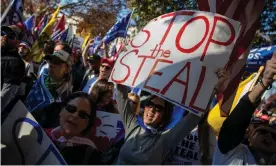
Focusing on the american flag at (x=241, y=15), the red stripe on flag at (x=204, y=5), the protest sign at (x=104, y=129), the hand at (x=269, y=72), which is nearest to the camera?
the hand at (x=269, y=72)

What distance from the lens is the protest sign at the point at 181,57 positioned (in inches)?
97.7

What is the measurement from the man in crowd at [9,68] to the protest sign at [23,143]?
0.27 ft

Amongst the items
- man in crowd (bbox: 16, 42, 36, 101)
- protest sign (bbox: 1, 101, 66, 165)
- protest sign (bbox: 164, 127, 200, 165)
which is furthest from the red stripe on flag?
protest sign (bbox: 1, 101, 66, 165)

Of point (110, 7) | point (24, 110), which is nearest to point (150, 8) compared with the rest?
point (24, 110)

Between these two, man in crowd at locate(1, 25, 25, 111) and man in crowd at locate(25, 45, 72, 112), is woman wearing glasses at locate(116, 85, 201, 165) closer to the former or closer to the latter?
man in crowd at locate(1, 25, 25, 111)

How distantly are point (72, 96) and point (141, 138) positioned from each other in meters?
0.55

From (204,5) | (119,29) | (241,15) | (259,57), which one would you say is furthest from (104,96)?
(119,29)

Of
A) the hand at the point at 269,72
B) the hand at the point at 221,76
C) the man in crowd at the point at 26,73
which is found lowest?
the man in crowd at the point at 26,73

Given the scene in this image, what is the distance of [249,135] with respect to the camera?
261 centimetres

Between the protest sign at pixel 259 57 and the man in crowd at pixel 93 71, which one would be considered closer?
the man in crowd at pixel 93 71

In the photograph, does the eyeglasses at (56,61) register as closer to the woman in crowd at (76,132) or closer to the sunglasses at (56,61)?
the sunglasses at (56,61)

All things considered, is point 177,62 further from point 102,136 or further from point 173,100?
point 102,136

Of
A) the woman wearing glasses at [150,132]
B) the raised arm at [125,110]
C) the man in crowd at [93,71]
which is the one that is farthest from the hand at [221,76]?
the man in crowd at [93,71]

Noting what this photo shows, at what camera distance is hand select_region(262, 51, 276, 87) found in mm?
2123
